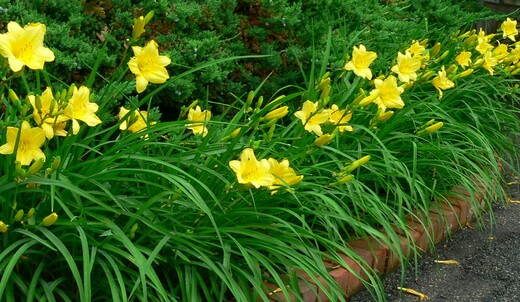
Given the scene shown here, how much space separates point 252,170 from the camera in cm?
246

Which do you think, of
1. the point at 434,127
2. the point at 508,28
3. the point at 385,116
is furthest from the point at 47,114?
the point at 508,28

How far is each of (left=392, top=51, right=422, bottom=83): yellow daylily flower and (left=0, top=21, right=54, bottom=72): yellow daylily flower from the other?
1887 millimetres

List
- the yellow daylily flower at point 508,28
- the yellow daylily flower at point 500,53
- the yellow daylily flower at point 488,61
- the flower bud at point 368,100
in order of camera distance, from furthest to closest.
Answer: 1. the yellow daylily flower at point 508,28
2. the yellow daylily flower at point 500,53
3. the yellow daylily flower at point 488,61
4. the flower bud at point 368,100

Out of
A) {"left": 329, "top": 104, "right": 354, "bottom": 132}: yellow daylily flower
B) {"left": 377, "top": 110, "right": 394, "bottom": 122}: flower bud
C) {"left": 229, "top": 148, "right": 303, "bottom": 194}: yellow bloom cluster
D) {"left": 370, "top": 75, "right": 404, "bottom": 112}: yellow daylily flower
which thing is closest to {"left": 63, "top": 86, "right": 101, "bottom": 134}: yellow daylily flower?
{"left": 229, "top": 148, "right": 303, "bottom": 194}: yellow bloom cluster

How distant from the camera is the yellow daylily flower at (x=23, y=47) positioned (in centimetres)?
199

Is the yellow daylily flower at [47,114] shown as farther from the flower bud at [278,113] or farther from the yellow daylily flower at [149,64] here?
the flower bud at [278,113]

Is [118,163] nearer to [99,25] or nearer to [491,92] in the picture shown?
[99,25]

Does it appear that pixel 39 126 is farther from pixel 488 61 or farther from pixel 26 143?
pixel 488 61

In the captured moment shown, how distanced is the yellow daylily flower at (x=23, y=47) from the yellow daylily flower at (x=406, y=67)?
1.89m

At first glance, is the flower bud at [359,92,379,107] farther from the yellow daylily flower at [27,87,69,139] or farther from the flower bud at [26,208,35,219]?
the flower bud at [26,208,35,219]

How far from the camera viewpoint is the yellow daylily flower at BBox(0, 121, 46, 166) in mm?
2137

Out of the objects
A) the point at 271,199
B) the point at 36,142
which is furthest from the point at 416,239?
the point at 36,142

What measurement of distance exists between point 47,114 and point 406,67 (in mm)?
1907

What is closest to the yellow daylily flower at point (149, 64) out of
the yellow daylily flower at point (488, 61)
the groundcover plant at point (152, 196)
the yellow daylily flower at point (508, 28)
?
the groundcover plant at point (152, 196)
